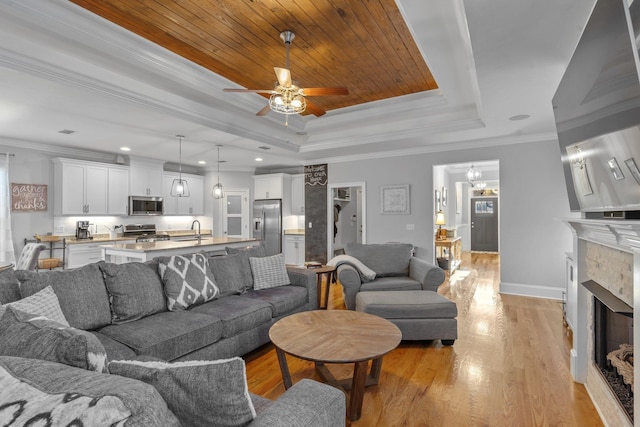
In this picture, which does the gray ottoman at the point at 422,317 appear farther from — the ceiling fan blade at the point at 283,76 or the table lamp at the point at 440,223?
the table lamp at the point at 440,223

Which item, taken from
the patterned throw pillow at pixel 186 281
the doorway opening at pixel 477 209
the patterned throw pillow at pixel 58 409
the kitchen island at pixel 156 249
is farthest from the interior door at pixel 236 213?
the patterned throw pillow at pixel 58 409

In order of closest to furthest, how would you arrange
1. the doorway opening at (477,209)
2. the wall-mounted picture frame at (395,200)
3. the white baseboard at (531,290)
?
the white baseboard at (531,290)
the wall-mounted picture frame at (395,200)
the doorway opening at (477,209)

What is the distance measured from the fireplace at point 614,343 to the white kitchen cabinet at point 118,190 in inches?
285

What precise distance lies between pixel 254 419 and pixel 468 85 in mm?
3946

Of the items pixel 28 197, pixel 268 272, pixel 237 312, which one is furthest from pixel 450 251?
pixel 28 197

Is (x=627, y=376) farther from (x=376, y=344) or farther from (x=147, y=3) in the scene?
(x=147, y=3)

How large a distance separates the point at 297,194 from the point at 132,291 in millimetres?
5673

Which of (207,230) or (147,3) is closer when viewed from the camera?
(147,3)

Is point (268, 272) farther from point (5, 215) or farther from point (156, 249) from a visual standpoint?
point (5, 215)

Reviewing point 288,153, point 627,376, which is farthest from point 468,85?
point 288,153

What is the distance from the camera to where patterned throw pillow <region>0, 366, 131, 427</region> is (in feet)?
2.09

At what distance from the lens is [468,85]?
3.76 meters

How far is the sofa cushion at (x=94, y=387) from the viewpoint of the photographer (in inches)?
27.3

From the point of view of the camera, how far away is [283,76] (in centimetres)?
285
